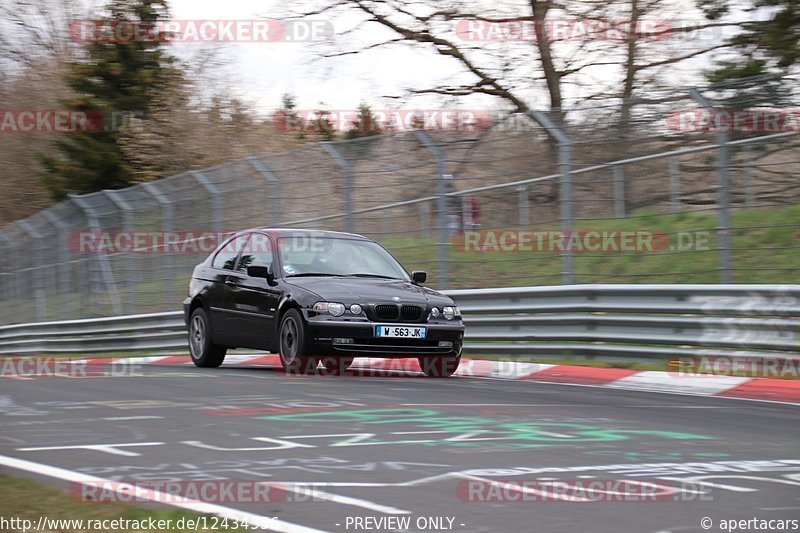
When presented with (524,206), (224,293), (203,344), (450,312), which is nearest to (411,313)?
(450,312)

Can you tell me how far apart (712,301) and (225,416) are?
546 cm

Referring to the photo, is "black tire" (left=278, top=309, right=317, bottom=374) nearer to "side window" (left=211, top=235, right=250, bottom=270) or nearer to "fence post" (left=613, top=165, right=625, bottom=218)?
"side window" (left=211, top=235, right=250, bottom=270)

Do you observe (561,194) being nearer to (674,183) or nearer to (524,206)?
(524,206)

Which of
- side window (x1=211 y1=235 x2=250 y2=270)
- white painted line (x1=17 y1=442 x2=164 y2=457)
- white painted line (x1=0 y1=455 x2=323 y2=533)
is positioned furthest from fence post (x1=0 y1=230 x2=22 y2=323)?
white painted line (x1=0 y1=455 x2=323 y2=533)

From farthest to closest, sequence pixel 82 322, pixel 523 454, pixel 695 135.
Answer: pixel 82 322, pixel 695 135, pixel 523 454

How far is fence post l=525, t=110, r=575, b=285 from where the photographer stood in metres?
13.2

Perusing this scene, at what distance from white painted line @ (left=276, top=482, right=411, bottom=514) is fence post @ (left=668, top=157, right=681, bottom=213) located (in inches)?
313

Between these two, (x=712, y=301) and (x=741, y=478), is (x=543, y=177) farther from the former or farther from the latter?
(x=741, y=478)

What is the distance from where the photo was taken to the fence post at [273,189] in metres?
17.6

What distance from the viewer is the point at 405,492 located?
5191 millimetres

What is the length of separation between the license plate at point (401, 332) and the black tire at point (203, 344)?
2765 mm

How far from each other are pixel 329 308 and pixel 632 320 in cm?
313

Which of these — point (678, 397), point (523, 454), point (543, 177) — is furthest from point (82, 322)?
point (523, 454)

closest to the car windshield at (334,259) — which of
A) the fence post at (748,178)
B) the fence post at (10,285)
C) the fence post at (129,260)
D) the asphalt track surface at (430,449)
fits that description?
the asphalt track surface at (430,449)
